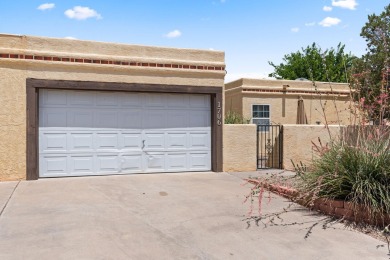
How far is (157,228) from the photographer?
19.4ft

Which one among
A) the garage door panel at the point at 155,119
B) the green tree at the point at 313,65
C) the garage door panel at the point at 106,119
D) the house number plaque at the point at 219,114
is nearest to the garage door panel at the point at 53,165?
the garage door panel at the point at 106,119

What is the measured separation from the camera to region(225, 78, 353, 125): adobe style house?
60.6 feet

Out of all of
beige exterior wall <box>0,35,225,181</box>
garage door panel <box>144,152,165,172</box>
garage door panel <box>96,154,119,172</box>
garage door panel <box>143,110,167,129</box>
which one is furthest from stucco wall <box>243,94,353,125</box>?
garage door panel <box>96,154,119,172</box>

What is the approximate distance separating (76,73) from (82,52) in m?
0.63

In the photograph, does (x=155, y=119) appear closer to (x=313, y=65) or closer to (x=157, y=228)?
(x=157, y=228)

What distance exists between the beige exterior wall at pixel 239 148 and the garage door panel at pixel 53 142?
495cm

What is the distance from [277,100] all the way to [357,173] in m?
13.0

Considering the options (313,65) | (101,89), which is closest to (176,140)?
(101,89)

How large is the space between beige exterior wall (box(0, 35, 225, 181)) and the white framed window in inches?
297

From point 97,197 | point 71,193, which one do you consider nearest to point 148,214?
point 97,197

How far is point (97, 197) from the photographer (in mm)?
8016

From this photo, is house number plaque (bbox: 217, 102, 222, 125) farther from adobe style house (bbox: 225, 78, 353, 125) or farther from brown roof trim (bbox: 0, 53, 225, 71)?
adobe style house (bbox: 225, 78, 353, 125)

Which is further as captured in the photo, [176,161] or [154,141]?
[176,161]

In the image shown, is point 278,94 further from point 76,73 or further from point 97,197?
point 97,197
